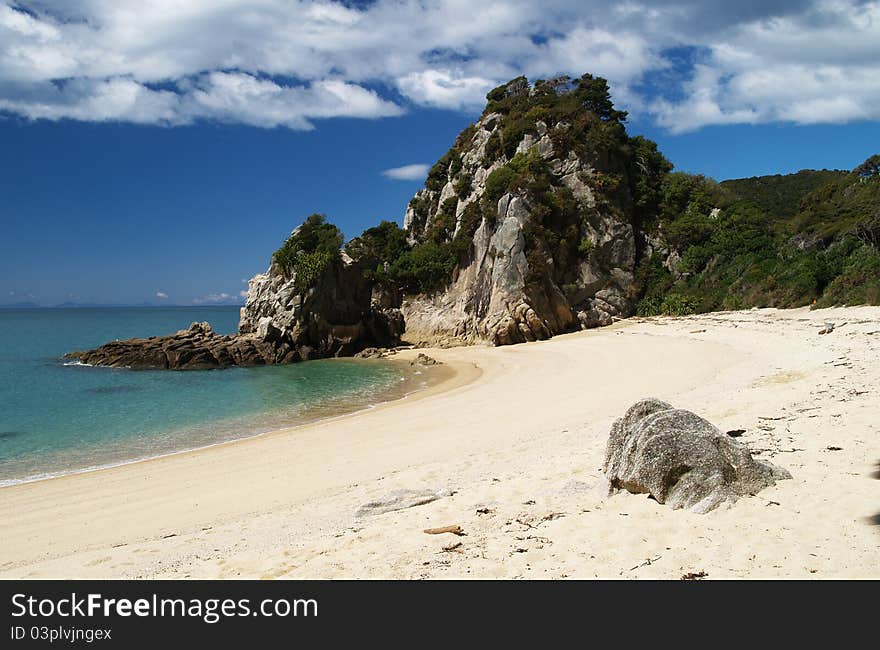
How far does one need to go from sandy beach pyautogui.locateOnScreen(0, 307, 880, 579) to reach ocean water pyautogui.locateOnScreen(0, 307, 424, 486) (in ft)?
6.31

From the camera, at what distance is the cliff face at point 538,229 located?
33844 millimetres

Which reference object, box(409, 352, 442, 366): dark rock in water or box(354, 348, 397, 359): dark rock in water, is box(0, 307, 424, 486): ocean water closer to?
box(409, 352, 442, 366): dark rock in water

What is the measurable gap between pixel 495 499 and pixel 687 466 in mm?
2318

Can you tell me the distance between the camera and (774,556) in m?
4.16

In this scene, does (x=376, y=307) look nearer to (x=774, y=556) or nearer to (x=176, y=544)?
(x=176, y=544)

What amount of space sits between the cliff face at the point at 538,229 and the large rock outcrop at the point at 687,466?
26.2m

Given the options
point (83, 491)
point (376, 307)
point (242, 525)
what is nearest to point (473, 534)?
point (242, 525)

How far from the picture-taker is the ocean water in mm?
13773

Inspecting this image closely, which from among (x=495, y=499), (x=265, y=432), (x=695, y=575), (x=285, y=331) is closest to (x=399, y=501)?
(x=495, y=499)

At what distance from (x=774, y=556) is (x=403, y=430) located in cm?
955

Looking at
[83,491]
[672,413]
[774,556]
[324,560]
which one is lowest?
[83,491]

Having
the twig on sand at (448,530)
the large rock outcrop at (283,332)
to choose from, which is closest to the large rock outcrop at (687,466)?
the twig on sand at (448,530)

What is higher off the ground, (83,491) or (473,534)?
(473,534)
